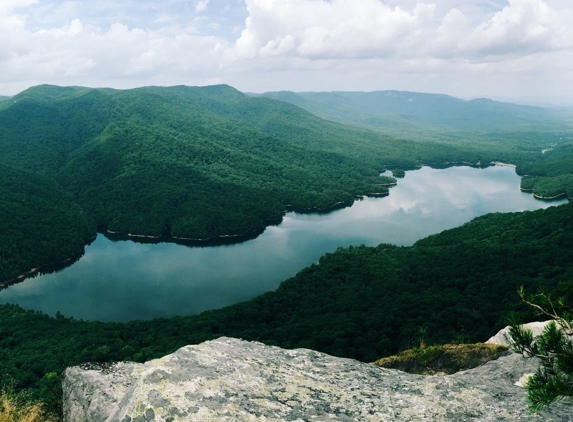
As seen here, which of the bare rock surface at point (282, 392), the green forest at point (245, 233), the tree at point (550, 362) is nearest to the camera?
the bare rock surface at point (282, 392)

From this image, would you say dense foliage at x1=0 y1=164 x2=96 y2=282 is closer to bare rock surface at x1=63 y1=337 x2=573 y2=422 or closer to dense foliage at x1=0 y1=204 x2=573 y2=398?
dense foliage at x1=0 y1=204 x2=573 y2=398

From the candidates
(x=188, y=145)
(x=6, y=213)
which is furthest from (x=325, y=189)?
(x=6, y=213)

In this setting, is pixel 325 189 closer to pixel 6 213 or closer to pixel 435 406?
pixel 6 213

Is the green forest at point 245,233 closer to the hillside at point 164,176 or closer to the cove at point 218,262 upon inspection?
the hillside at point 164,176

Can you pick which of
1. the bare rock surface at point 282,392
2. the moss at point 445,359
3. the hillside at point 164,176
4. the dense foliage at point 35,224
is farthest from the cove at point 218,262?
the bare rock surface at point 282,392

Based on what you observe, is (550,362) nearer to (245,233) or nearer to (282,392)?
(282,392)

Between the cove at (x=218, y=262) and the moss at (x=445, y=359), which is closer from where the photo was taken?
the moss at (x=445, y=359)
